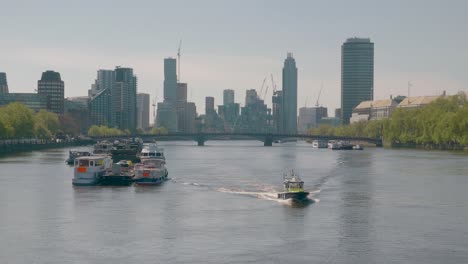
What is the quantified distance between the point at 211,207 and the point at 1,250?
100.0 feet

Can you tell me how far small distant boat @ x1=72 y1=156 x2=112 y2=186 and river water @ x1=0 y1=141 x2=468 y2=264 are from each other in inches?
82.4

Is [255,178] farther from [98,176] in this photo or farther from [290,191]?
[290,191]

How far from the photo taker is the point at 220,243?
6731 centimetres

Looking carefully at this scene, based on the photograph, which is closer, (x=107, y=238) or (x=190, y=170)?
(x=107, y=238)

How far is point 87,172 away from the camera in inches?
4631

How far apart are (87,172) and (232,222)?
44090 millimetres

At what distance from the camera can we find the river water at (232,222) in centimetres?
6328

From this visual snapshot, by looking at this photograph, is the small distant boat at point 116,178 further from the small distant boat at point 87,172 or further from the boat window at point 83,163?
the boat window at point 83,163

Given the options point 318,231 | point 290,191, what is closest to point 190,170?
point 290,191

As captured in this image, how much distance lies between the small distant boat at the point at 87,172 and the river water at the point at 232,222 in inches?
82.4

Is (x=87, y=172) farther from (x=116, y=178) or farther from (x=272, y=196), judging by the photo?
(x=272, y=196)

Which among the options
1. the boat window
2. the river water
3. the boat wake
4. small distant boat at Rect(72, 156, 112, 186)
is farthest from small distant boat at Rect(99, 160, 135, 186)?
the boat wake

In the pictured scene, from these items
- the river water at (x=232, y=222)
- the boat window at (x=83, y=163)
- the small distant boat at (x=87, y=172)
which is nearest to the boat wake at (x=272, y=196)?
the river water at (x=232, y=222)

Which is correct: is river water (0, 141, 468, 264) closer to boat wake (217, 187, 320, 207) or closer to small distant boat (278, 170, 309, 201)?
boat wake (217, 187, 320, 207)
